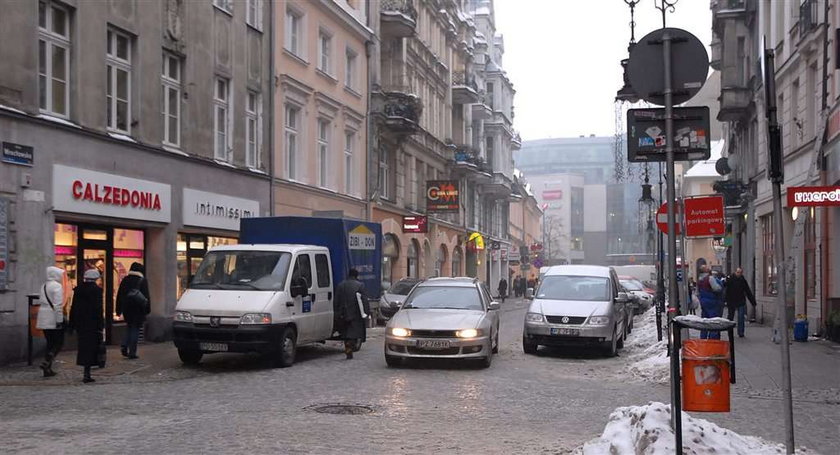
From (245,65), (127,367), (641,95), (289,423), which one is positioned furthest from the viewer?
(245,65)

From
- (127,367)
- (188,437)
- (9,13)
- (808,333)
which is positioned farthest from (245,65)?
(188,437)

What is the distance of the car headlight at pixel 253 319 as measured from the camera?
47.6 feet

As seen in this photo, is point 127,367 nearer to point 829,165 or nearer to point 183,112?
point 183,112

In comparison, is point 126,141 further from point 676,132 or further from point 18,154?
point 676,132

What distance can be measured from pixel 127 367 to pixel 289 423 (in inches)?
257

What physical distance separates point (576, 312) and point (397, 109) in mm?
19916

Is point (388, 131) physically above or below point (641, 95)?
above

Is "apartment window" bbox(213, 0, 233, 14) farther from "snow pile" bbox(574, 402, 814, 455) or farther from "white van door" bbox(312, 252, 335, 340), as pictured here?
"snow pile" bbox(574, 402, 814, 455)

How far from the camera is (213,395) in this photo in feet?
38.4

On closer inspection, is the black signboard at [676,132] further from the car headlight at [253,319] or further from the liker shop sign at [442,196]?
the liker shop sign at [442,196]

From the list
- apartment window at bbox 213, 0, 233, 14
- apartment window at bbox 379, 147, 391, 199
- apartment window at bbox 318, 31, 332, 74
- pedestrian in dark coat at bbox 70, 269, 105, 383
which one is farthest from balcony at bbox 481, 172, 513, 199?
pedestrian in dark coat at bbox 70, 269, 105, 383

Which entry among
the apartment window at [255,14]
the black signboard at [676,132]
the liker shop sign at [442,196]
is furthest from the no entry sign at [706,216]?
the liker shop sign at [442,196]

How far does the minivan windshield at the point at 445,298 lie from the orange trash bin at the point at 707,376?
9.51 metres

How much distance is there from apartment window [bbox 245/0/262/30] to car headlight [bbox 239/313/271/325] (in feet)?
42.8
